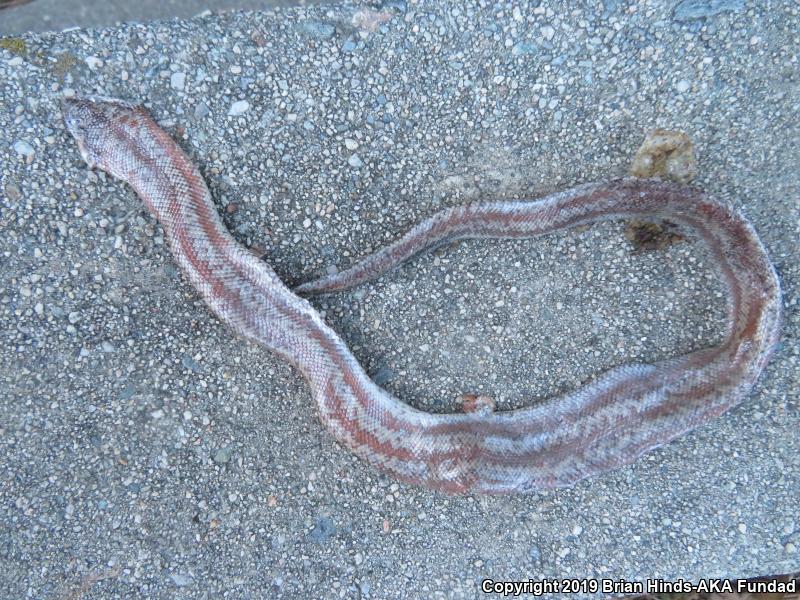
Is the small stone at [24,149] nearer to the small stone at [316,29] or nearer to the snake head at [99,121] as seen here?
the snake head at [99,121]

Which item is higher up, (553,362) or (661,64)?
(661,64)

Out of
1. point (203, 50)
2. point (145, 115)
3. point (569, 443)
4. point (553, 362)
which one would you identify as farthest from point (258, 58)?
point (569, 443)

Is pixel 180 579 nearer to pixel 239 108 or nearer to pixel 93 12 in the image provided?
pixel 239 108

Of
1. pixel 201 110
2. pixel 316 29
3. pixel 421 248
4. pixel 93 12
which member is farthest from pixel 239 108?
pixel 421 248

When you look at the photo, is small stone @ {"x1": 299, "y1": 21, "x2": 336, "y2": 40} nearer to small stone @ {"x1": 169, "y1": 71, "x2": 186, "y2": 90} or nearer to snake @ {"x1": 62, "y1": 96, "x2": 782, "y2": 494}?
small stone @ {"x1": 169, "y1": 71, "x2": 186, "y2": 90}

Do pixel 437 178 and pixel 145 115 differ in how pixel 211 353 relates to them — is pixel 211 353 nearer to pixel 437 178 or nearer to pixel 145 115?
pixel 145 115

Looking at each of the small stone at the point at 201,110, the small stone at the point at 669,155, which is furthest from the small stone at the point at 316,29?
the small stone at the point at 669,155
